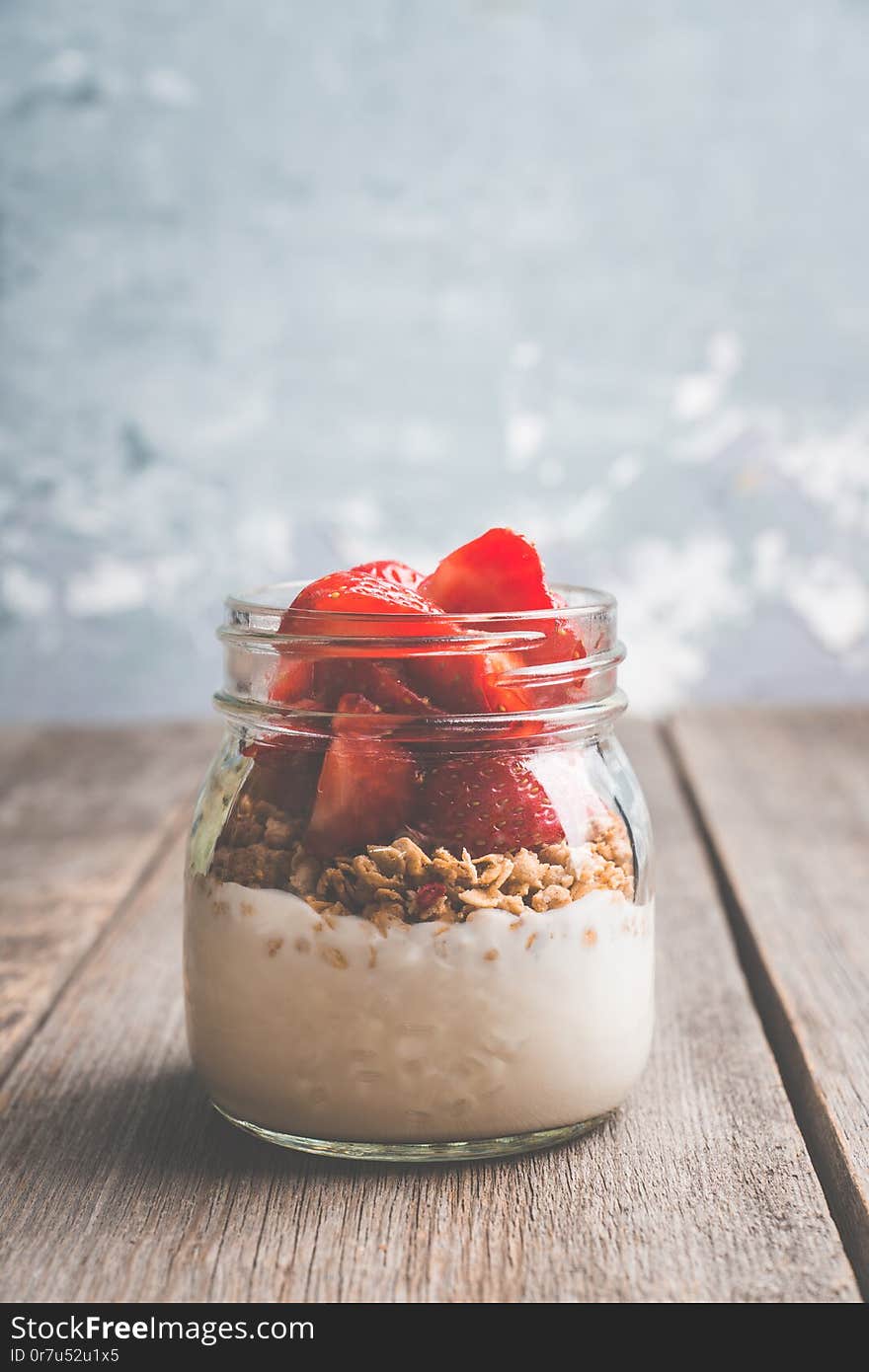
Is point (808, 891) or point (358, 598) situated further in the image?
point (808, 891)

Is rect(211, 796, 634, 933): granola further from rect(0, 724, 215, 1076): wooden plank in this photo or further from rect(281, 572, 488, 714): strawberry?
rect(0, 724, 215, 1076): wooden plank

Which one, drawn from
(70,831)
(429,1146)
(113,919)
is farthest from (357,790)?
(70,831)

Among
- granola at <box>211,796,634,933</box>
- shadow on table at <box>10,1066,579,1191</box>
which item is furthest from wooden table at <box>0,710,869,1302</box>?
granola at <box>211,796,634,933</box>

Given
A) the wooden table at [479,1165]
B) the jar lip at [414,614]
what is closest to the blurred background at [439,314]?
the wooden table at [479,1165]

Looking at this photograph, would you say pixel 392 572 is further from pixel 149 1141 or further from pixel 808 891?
pixel 808 891

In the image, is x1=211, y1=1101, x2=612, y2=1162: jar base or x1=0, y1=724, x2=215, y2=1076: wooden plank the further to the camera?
x1=0, y1=724, x2=215, y2=1076: wooden plank

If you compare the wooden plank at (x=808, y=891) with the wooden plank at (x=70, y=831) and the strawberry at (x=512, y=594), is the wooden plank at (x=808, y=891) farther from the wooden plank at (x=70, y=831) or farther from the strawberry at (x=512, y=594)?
the wooden plank at (x=70, y=831)
